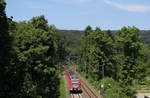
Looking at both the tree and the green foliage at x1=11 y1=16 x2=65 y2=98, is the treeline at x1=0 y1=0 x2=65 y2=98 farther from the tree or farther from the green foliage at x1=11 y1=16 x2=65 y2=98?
the tree

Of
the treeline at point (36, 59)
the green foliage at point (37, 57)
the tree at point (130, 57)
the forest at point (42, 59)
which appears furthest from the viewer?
the tree at point (130, 57)

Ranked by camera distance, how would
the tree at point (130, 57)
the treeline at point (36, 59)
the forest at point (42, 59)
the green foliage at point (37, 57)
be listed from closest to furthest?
the forest at point (42, 59) → the treeline at point (36, 59) → the green foliage at point (37, 57) → the tree at point (130, 57)

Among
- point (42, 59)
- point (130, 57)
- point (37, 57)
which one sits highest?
point (37, 57)

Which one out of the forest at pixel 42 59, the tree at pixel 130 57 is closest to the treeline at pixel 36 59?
the forest at pixel 42 59

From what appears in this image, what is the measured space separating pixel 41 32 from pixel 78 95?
19.1 metres

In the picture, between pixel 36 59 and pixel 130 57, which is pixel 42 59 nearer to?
pixel 36 59

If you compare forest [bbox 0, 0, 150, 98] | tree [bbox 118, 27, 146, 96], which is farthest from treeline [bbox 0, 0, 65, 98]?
tree [bbox 118, 27, 146, 96]

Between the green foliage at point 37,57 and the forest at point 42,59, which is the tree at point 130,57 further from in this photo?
the green foliage at point 37,57

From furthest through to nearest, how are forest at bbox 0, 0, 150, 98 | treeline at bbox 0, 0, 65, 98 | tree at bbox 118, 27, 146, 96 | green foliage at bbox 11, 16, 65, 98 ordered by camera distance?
1. tree at bbox 118, 27, 146, 96
2. green foliage at bbox 11, 16, 65, 98
3. treeline at bbox 0, 0, 65, 98
4. forest at bbox 0, 0, 150, 98

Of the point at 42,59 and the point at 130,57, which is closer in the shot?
the point at 42,59

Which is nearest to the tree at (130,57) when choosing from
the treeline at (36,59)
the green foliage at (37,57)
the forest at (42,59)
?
the forest at (42,59)

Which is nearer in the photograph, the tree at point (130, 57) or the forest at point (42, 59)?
the forest at point (42, 59)

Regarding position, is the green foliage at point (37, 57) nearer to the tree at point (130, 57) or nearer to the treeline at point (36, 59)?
the treeline at point (36, 59)

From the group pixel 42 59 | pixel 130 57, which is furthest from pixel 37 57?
pixel 130 57
